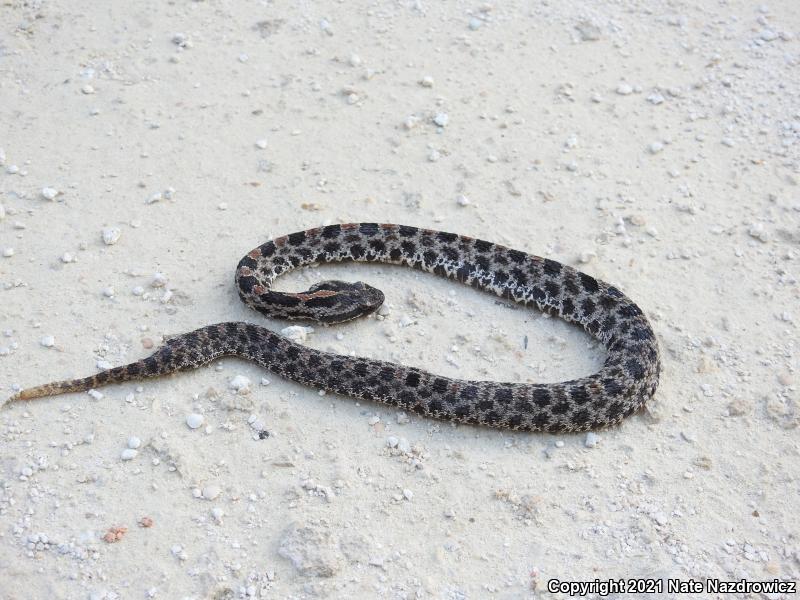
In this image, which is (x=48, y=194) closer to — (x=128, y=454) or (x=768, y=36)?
(x=128, y=454)

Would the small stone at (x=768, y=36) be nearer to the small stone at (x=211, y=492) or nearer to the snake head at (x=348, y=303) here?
the snake head at (x=348, y=303)

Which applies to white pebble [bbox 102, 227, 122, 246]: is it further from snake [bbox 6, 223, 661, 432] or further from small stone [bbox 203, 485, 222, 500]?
small stone [bbox 203, 485, 222, 500]

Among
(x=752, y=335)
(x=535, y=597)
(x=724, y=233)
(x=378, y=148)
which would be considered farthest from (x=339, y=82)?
(x=535, y=597)

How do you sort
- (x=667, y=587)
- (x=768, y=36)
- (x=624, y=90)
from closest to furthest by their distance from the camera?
(x=667, y=587) → (x=624, y=90) → (x=768, y=36)

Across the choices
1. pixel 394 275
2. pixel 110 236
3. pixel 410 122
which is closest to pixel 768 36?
pixel 410 122

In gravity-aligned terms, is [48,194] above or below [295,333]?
above

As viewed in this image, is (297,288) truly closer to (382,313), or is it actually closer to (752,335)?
(382,313)

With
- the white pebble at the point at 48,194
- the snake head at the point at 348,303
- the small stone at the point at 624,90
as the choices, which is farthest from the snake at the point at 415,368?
the small stone at the point at 624,90
